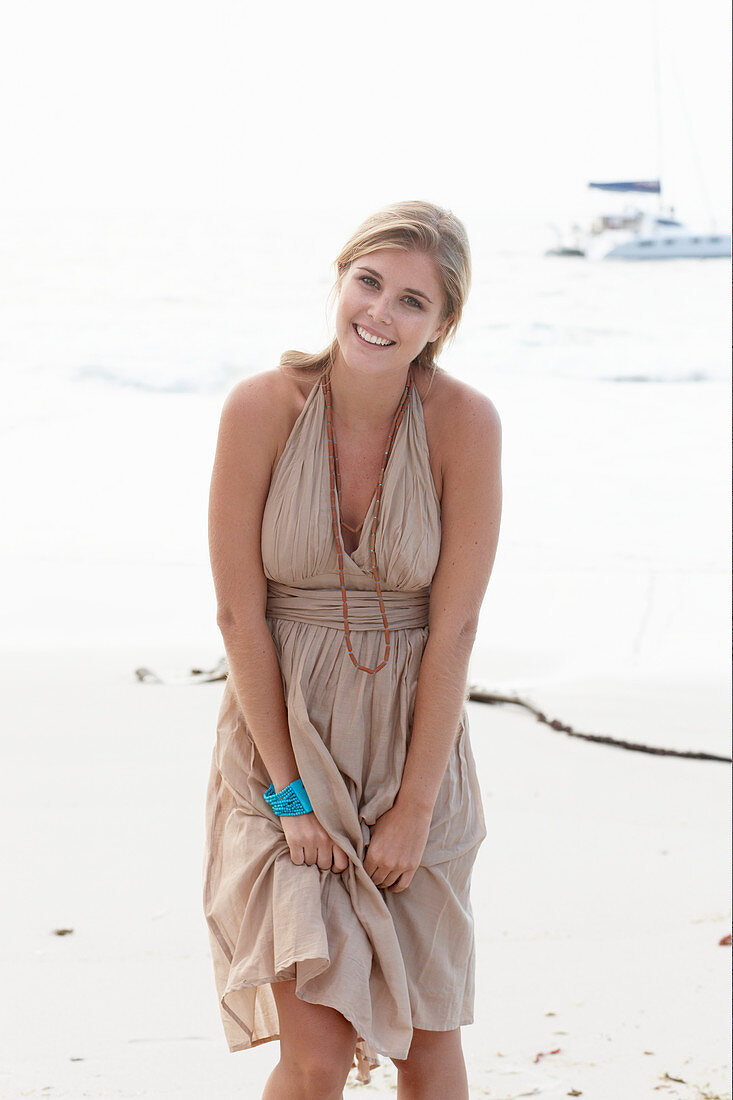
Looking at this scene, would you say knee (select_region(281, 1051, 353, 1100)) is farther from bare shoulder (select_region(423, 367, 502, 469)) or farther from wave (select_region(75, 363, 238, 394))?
wave (select_region(75, 363, 238, 394))

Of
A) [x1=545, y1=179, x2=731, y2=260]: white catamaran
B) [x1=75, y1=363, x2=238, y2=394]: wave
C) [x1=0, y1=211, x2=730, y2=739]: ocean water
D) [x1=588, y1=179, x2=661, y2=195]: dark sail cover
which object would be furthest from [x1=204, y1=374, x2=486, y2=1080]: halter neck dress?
[x1=588, y1=179, x2=661, y2=195]: dark sail cover

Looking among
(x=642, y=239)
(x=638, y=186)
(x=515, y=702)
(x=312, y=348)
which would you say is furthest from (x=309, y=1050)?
(x=638, y=186)

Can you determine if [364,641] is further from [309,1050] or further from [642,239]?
[642,239]

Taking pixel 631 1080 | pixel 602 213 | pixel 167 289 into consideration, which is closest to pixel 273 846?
pixel 631 1080

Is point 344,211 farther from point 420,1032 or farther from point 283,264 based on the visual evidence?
point 420,1032

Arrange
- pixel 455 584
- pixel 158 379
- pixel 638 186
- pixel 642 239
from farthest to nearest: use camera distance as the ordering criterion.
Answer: pixel 638 186, pixel 642 239, pixel 158 379, pixel 455 584

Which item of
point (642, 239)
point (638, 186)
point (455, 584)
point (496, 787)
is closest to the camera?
point (455, 584)

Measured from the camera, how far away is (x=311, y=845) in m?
2.12

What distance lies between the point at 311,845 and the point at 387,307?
1006mm

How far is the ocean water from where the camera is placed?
7.06 m

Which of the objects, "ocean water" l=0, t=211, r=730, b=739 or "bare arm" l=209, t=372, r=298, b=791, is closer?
"bare arm" l=209, t=372, r=298, b=791

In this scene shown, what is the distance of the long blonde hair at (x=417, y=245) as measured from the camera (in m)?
2.11

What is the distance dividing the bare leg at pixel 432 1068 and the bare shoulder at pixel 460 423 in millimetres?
1107

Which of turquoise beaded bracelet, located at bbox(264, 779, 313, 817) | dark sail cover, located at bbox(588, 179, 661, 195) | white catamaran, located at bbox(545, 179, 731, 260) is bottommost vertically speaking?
turquoise beaded bracelet, located at bbox(264, 779, 313, 817)
